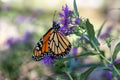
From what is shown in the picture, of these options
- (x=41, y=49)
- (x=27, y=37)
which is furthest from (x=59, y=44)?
(x=27, y=37)

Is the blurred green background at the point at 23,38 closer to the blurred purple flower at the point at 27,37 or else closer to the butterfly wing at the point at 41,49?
the blurred purple flower at the point at 27,37

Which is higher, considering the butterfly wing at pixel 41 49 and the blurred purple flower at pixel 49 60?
the butterfly wing at pixel 41 49

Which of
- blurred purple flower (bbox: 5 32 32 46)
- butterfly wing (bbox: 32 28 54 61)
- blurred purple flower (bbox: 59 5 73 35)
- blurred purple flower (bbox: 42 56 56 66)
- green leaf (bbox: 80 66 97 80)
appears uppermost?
blurred purple flower (bbox: 5 32 32 46)

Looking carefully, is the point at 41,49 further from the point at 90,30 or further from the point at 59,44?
the point at 90,30

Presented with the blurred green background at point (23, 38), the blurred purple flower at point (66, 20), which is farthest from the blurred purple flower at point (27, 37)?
the blurred purple flower at point (66, 20)

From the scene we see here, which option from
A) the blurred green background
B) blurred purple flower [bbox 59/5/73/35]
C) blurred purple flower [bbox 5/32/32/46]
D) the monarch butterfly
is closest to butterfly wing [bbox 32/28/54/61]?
the monarch butterfly

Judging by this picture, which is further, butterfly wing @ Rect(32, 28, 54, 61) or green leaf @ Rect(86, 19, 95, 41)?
butterfly wing @ Rect(32, 28, 54, 61)

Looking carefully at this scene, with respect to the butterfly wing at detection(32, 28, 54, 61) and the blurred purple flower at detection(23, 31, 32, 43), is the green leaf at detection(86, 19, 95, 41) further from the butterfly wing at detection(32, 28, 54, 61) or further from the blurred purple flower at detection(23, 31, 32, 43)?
the blurred purple flower at detection(23, 31, 32, 43)

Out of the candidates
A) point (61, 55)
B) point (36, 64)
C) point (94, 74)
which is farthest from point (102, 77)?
point (61, 55)
